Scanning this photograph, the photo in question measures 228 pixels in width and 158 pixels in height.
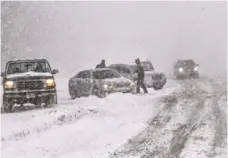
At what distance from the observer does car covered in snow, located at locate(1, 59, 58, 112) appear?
15.5m

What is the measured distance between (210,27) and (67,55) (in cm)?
4625

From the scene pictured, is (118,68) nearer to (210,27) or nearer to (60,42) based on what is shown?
(60,42)

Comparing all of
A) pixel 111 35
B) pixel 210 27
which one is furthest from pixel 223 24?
pixel 111 35

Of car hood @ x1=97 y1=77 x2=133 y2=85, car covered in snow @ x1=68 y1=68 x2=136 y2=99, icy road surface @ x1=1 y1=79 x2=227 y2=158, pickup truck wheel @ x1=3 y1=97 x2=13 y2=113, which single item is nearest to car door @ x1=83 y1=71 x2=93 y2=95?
car covered in snow @ x1=68 y1=68 x2=136 y2=99

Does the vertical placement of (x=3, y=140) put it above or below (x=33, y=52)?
Result: below

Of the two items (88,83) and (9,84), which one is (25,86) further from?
(88,83)

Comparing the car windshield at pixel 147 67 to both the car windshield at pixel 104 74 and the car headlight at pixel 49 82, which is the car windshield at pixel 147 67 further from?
the car headlight at pixel 49 82

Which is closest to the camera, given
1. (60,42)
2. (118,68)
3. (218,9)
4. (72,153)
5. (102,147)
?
(72,153)

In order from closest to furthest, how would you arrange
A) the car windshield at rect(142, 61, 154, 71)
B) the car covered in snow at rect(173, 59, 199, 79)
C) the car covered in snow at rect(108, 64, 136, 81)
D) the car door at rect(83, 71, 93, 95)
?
the car door at rect(83, 71, 93, 95) < the car covered in snow at rect(108, 64, 136, 81) < the car windshield at rect(142, 61, 154, 71) < the car covered in snow at rect(173, 59, 199, 79)

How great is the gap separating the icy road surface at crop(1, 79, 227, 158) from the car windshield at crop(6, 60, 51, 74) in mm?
2313

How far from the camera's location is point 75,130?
11.1 meters

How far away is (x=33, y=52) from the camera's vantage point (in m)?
63.9

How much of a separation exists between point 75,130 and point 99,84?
27.4ft

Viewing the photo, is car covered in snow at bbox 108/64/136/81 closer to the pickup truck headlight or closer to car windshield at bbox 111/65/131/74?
car windshield at bbox 111/65/131/74
